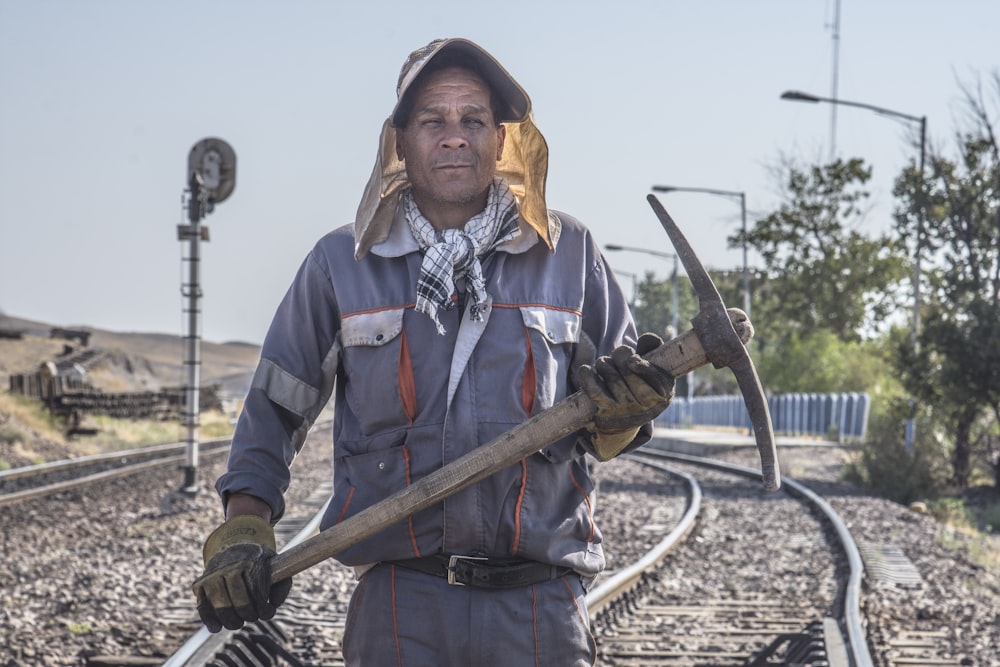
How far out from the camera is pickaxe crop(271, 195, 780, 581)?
2.80 m

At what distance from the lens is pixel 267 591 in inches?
117

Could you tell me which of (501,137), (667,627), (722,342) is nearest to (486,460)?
(722,342)

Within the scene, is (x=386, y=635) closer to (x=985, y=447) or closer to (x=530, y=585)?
(x=530, y=585)

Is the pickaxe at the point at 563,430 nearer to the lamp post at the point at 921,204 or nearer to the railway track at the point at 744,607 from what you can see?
the railway track at the point at 744,607

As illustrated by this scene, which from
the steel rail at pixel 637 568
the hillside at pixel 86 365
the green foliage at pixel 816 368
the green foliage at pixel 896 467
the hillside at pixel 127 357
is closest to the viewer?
the steel rail at pixel 637 568

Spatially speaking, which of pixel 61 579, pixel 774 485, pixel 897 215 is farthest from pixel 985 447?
pixel 774 485

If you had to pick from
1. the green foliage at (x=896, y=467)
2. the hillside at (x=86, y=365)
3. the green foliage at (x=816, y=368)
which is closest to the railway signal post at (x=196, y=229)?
the hillside at (x=86, y=365)

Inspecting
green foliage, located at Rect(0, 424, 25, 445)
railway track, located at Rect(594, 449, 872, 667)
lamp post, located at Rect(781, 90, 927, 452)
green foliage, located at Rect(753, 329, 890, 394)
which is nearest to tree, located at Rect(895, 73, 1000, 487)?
lamp post, located at Rect(781, 90, 927, 452)

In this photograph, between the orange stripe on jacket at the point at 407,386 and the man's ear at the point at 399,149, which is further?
the man's ear at the point at 399,149

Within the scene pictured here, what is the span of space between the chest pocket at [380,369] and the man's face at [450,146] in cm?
32

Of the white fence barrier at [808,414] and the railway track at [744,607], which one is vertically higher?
the railway track at [744,607]

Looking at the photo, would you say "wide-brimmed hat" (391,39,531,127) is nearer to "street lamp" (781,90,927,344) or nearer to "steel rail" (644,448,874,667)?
"steel rail" (644,448,874,667)

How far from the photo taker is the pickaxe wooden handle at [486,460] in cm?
279

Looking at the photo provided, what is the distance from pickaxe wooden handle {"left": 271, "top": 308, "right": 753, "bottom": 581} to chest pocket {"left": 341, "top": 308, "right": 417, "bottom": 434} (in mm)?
169
